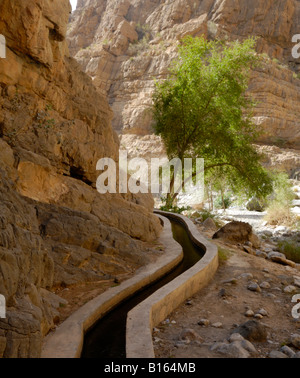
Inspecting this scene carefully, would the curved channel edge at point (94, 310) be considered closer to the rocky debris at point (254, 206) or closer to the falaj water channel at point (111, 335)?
the falaj water channel at point (111, 335)

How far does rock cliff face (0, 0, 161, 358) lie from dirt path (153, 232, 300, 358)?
1613 mm

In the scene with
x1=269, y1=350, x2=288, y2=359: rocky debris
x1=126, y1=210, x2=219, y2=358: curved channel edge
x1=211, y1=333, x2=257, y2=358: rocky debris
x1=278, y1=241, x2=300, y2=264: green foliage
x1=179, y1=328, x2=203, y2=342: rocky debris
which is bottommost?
x1=278, y1=241, x2=300, y2=264: green foliage

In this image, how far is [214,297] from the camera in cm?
596

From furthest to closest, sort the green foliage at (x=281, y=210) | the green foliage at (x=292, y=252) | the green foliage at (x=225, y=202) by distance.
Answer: the green foliage at (x=225, y=202) < the green foliage at (x=281, y=210) < the green foliage at (x=292, y=252)

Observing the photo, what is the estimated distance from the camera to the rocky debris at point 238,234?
10.7m

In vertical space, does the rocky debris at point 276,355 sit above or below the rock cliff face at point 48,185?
below

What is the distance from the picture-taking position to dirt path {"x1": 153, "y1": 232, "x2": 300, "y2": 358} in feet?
12.8

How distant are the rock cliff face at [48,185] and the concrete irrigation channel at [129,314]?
1.16 feet

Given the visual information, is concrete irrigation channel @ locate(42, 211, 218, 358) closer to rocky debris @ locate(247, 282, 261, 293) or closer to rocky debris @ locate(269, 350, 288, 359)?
rocky debris @ locate(247, 282, 261, 293)

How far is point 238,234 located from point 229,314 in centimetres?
595

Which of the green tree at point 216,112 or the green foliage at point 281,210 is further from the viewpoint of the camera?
the green foliage at point 281,210

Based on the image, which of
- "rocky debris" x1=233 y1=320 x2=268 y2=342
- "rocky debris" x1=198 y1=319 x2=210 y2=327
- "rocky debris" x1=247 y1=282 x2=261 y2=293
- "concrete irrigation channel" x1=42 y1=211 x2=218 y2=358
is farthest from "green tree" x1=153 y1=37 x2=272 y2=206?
"rocky debris" x1=233 y1=320 x2=268 y2=342

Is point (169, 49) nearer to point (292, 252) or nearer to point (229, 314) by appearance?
point (292, 252)

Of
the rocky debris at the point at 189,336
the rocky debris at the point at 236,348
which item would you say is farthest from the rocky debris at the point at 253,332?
the rocky debris at the point at 189,336
